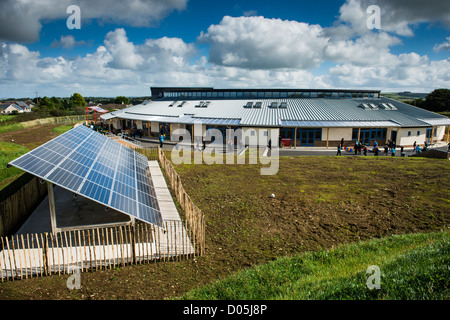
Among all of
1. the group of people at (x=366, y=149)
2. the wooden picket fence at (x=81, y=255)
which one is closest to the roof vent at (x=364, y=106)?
the group of people at (x=366, y=149)

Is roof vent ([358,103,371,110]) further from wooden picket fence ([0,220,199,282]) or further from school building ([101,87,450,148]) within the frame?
wooden picket fence ([0,220,199,282])

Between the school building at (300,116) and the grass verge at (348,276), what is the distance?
24.5 m

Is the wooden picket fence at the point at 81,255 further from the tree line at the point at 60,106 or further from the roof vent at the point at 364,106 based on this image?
the tree line at the point at 60,106

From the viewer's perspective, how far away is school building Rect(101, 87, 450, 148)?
111 feet

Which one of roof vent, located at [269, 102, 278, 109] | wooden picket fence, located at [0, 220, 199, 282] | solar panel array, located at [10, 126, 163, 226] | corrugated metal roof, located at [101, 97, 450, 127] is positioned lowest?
wooden picket fence, located at [0, 220, 199, 282]

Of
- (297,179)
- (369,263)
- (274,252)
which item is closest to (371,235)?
(369,263)

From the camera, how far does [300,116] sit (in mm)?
35188

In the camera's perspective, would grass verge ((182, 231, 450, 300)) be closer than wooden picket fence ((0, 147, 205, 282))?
Yes

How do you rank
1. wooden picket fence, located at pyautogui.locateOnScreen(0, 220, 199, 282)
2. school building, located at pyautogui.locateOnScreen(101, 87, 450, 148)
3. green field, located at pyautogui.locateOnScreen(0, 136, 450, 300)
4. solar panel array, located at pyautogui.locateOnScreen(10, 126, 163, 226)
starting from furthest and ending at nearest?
school building, located at pyautogui.locateOnScreen(101, 87, 450, 148) → solar panel array, located at pyautogui.locateOnScreen(10, 126, 163, 226) → wooden picket fence, located at pyautogui.locateOnScreen(0, 220, 199, 282) → green field, located at pyautogui.locateOnScreen(0, 136, 450, 300)

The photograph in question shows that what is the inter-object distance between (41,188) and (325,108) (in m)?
34.5

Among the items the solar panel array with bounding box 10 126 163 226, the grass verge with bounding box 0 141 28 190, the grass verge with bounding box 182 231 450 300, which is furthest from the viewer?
the grass verge with bounding box 0 141 28 190

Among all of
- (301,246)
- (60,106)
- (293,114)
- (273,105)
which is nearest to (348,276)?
(301,246)

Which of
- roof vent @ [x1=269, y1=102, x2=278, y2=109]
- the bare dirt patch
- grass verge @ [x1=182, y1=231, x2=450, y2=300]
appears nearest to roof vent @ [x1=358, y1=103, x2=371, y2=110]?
roof vent @ [x1=269, y1=102, x2=278, y2=109]
